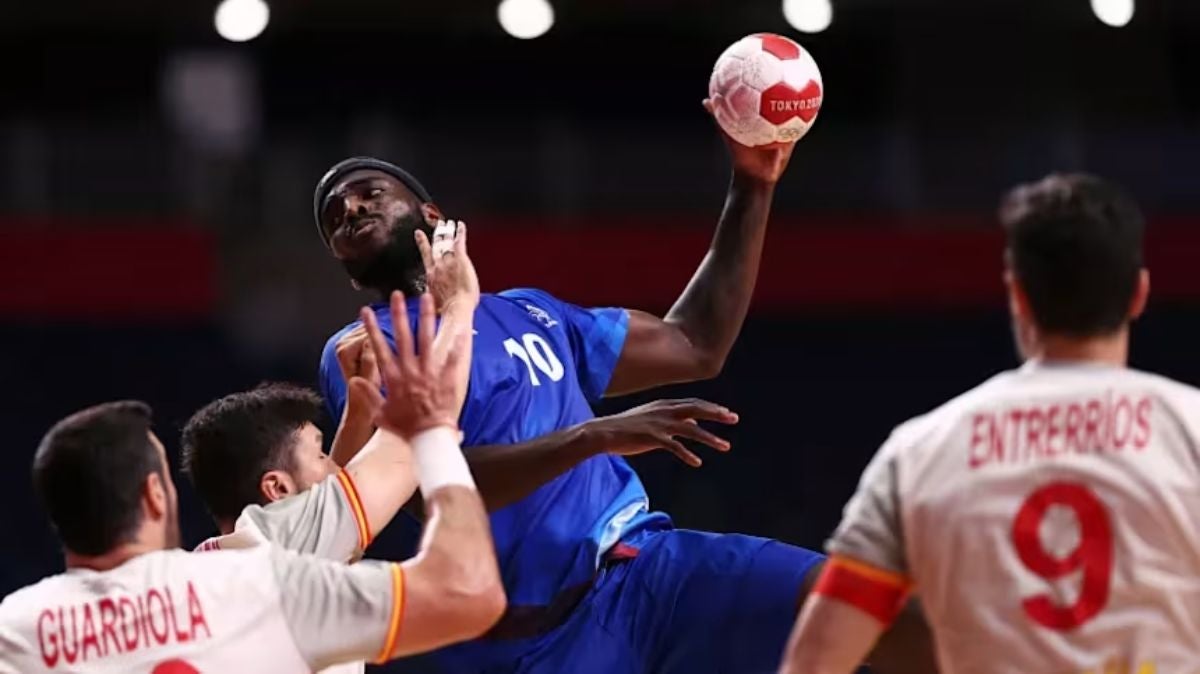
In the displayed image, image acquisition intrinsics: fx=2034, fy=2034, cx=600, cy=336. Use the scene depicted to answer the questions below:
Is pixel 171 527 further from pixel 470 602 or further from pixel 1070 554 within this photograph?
pixel 1070 554

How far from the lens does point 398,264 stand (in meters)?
5.42

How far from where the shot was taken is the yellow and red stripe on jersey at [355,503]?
14.3 feet

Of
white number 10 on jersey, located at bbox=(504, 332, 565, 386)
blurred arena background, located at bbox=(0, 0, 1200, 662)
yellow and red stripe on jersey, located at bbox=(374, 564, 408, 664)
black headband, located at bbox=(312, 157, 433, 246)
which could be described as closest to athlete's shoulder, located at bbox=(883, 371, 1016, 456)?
yellow and red stripe on jersey, located at bbox=(374, 564, 408, 664)

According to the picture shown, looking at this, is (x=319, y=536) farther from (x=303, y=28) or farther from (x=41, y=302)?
(x=303, y=28)

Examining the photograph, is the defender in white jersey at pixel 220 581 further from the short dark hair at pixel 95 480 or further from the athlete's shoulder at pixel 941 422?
the athlete's shoulder at pixel 941 422

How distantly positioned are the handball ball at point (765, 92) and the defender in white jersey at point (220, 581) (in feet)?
6.67

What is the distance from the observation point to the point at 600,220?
14844 millimetres

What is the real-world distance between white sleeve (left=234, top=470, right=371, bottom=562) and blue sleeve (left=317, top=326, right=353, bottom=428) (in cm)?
82

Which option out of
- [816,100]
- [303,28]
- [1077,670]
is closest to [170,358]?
[303,28]

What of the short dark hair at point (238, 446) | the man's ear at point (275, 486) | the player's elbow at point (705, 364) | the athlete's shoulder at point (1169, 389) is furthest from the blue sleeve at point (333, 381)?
the athlete's shoulder at point (1169, 389)

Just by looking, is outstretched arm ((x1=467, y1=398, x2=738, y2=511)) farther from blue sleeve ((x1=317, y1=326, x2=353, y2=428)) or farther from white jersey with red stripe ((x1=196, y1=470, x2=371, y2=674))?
white jersey with red stripe ((x1=196, y1=470, x2=371, y2=674))

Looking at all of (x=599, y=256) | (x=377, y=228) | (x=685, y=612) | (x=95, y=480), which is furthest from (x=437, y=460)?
(x=599, y=256)

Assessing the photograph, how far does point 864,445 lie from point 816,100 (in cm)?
990

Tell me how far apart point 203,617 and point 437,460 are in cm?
49
